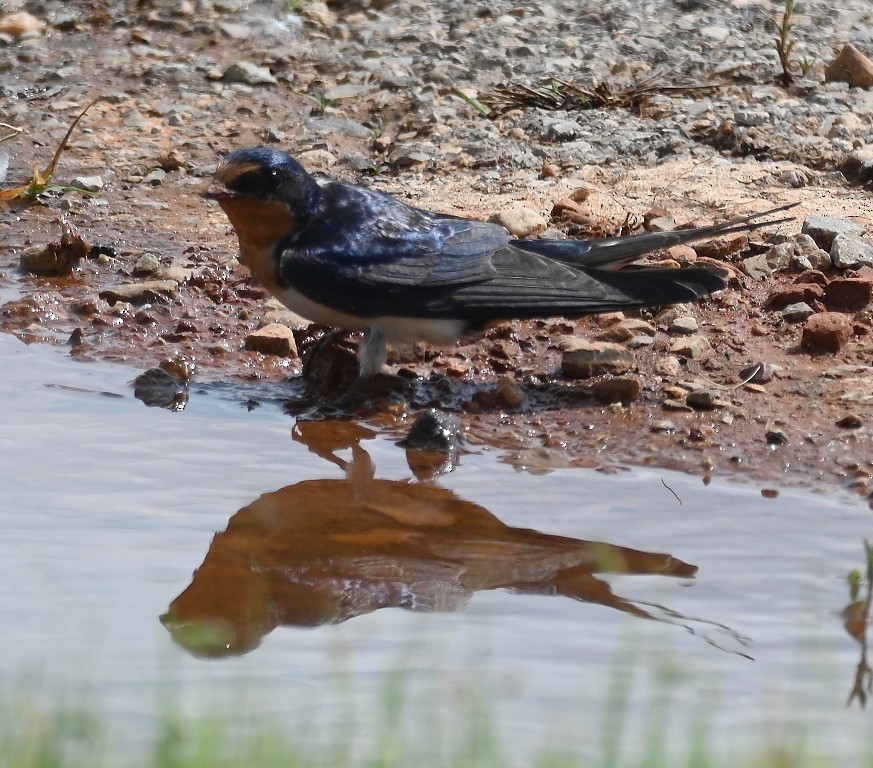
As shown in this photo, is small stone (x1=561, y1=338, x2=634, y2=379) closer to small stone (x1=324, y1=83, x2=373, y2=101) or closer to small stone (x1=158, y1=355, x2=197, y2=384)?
small stone (x1=158, y1=355, x2=197, y2=384)

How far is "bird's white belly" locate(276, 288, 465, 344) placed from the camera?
4.78 meters

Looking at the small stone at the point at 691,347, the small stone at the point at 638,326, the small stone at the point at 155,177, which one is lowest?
the small stone at the point at 155,177

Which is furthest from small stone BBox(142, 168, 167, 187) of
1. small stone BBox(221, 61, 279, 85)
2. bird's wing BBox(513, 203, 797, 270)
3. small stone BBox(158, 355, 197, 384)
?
bird's wing BBox(513, 203, 797, 270)

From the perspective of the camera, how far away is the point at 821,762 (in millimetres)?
2043

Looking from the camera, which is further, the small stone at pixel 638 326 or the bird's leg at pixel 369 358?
the small stone at pixel 638 326

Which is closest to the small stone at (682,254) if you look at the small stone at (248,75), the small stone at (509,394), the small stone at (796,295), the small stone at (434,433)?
the small stone at (796,295)

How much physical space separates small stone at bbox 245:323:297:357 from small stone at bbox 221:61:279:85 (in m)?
2.65

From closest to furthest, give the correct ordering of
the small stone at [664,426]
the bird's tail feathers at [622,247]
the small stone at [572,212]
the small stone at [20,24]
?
the small stone at [664,426] → the bird's tail feathers at [622,247] → the small stone at [572,212] → the small stone at [20,24]

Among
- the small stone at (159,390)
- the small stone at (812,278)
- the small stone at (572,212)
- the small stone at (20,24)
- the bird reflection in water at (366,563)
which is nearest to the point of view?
the bird reflection in water at (366,563)

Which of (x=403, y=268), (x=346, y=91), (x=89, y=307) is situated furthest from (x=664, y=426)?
(x=346, y=91)

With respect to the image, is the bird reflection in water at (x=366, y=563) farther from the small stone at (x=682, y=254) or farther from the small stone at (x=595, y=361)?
the small stone at (x=682, y=254)

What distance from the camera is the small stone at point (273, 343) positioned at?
5125mm

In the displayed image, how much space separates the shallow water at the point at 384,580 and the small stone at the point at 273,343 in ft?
1.72

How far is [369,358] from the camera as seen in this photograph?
15.6ft
